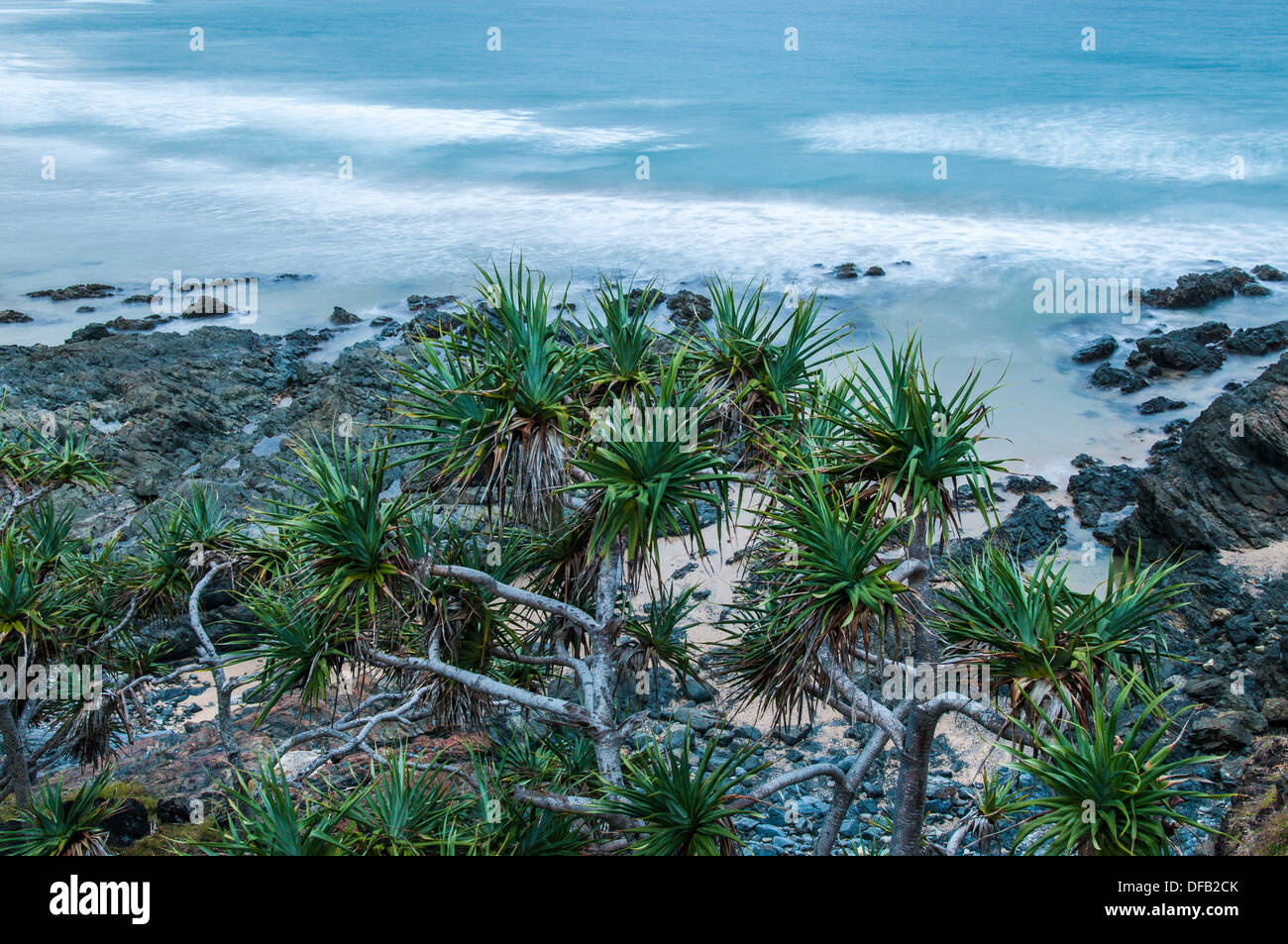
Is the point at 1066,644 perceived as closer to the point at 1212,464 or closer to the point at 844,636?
the point at 844,636

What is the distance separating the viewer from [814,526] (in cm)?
703

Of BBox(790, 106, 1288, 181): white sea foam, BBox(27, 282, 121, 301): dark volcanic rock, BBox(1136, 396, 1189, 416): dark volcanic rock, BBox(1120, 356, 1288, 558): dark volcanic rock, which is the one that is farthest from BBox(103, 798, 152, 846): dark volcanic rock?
BBox(790, 106, 1288, 181): white sea foam

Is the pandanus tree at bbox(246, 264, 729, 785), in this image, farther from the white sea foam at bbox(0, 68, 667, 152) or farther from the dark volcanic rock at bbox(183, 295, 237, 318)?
the white sea foam at bbox(0, 68, 667, 152)

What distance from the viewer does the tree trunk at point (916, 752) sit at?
24.5ft

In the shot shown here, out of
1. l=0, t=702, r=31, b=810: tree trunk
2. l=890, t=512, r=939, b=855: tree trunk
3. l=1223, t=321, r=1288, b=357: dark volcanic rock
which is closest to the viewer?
l=890, t=512, r=939, b=855: tree trunk

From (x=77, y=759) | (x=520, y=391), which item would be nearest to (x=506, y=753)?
(x=520, y=391)

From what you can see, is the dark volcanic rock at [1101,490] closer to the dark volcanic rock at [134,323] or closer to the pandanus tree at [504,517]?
the pandanus tree at [504,517]

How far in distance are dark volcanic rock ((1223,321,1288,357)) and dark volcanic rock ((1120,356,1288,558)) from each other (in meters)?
8.24

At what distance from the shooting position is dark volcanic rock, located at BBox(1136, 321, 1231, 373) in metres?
23.1

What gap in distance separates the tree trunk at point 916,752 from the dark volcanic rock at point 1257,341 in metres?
20.6

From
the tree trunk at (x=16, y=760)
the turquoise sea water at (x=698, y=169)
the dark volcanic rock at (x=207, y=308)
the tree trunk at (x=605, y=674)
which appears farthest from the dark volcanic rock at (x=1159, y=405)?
the dark volcanic rock at (x=207, y=308)

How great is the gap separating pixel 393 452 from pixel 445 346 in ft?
36.9

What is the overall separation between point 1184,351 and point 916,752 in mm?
19216

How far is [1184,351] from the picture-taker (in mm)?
23094
